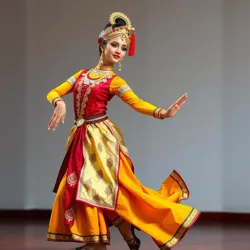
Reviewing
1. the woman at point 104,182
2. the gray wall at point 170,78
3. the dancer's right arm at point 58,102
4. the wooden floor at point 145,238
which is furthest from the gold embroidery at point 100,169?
the gray wall at point 170,78

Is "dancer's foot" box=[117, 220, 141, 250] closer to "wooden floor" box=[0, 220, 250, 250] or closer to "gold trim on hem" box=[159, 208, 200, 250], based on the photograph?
"gold trim on hem" box=[159, 208, 200, 250]

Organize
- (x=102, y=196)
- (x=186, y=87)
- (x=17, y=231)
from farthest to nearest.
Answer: (x=186, y=87) < (x=17, y=231) < (x=102, y=196)

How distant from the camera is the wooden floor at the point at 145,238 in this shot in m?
4.10

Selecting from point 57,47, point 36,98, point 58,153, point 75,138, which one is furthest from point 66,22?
point 75,138

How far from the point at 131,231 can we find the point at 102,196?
0.98ft

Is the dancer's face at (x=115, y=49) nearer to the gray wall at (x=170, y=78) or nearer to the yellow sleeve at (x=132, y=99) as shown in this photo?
the yellow sleeve at (x=132, y=99)

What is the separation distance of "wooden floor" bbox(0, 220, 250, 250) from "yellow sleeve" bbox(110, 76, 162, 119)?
101 centimetres

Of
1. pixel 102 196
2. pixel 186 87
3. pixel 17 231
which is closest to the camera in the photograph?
pixel 102 196

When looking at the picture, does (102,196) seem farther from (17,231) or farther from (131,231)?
(17,231)

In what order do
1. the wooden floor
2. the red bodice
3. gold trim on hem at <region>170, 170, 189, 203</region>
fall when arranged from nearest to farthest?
1. the red bodice
2. gold trim on hem at <region>170, 170, 189, 203</region>
3. the wooden floor

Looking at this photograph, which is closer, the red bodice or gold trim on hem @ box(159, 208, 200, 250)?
gold trim on hem @ box(159, 208, 200, 250)

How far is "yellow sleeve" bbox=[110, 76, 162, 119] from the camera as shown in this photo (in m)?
3.37

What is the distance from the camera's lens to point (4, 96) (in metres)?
5.39

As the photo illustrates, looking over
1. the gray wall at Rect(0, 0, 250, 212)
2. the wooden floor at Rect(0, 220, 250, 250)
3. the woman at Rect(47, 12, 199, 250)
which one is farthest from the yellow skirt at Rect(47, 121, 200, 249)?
the gray wall at Rect(0, 0, 250, 212)
